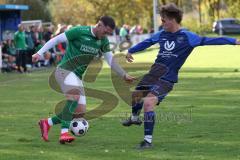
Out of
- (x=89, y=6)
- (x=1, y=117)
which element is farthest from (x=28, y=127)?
(x=89, y=6)

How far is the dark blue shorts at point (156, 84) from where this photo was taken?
10230 millimetres

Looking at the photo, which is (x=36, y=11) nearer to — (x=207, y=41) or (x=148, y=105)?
(x=207, y=41)

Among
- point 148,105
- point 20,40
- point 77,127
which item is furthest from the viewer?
point 20,40

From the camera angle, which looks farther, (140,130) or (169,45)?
(140,130)

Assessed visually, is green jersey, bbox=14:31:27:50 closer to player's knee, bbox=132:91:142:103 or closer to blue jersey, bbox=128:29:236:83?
player's knee, bbox=132:91:142:103

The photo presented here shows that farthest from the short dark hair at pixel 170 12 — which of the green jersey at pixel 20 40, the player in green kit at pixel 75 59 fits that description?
the green jersey at pixel 20 40

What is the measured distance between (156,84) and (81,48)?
1.31m

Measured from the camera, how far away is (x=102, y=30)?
10.4m

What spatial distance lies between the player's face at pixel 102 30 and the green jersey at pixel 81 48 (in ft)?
0.37

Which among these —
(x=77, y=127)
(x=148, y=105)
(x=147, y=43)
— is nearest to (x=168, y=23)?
(x=147, y=43)

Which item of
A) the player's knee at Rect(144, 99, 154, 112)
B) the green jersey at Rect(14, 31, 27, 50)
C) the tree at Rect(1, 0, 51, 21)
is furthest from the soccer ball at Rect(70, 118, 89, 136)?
the tree at Rect(1, 0, 51, 21)

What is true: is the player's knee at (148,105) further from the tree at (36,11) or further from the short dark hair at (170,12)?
the tree at (36,11)

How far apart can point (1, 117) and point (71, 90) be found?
4.11 m

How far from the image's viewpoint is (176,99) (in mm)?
17344
